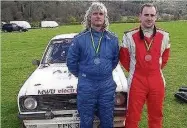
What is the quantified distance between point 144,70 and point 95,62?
672mm

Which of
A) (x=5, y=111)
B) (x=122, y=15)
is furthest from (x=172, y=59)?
(x=122, y=15)

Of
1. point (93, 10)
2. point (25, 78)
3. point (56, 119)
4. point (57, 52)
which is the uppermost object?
point (93, 10)

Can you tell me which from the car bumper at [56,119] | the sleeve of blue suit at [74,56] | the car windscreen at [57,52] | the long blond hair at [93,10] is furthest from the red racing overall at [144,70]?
the car windscreen at [57,52]

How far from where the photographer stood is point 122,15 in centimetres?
5191

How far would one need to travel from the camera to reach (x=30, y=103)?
18.3 ft

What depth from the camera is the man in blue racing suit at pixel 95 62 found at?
4895 mm

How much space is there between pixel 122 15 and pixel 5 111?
4511cm

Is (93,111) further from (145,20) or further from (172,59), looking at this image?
(172,59)

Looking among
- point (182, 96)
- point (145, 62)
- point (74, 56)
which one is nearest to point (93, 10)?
point (74, 56)

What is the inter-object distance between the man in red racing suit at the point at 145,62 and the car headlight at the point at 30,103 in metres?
1.42

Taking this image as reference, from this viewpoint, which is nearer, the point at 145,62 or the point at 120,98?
the point at 145,62

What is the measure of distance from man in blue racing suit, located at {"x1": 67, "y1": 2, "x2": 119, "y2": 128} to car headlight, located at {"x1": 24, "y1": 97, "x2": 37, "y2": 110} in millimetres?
852

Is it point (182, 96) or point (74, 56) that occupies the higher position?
point (74, 56)

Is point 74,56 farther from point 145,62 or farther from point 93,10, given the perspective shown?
point 145,62
